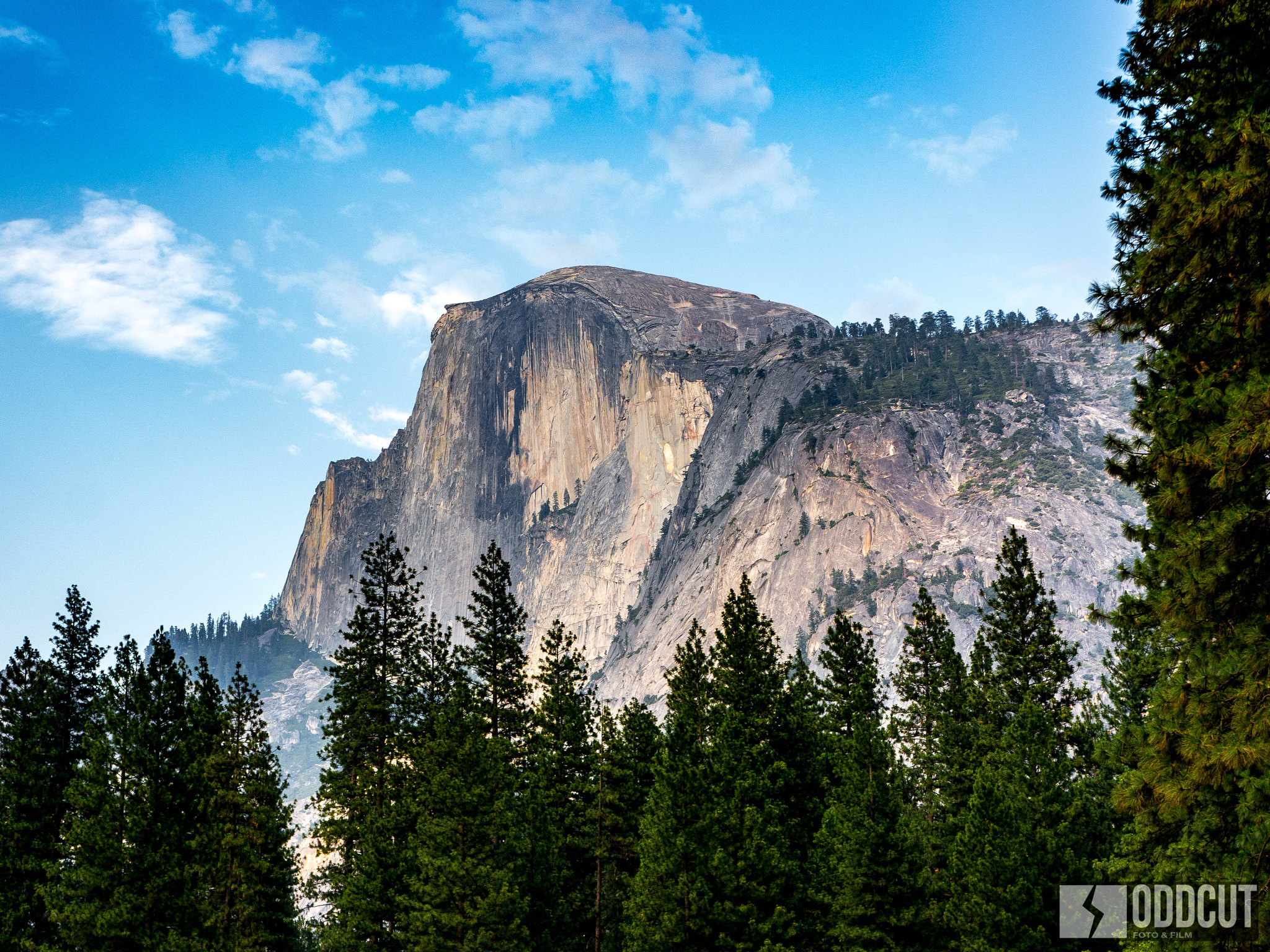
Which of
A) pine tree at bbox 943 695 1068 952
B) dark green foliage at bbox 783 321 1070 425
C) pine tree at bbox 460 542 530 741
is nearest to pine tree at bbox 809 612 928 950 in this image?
pine tree at bbox 943 695 1068 952

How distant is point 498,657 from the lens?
43562 millimetres

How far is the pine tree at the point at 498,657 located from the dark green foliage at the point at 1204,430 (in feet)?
104

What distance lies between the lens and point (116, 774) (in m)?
33.1

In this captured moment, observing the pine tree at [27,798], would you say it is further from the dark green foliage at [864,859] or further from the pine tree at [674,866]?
the dark green foliage at [864,859]

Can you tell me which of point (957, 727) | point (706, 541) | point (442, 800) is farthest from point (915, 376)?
point (442, 800)

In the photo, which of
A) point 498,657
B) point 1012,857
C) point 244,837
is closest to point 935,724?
point 1012,857

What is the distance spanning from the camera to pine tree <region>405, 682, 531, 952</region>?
29859 millimetres

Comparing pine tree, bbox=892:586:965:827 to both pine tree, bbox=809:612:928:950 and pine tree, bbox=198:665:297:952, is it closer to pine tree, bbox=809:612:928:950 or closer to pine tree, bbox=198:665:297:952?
pine tree, bbox=809:612:928:950

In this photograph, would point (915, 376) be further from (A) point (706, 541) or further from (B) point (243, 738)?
(B) point (243, 738)

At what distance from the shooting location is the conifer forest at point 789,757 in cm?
1216

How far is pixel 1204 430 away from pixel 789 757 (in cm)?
2891

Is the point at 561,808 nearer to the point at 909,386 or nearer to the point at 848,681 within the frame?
the point at 848,681

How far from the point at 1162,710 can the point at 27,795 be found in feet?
126

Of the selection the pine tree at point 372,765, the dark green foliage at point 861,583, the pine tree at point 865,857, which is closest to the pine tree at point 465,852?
the pine tree at point 372,765
